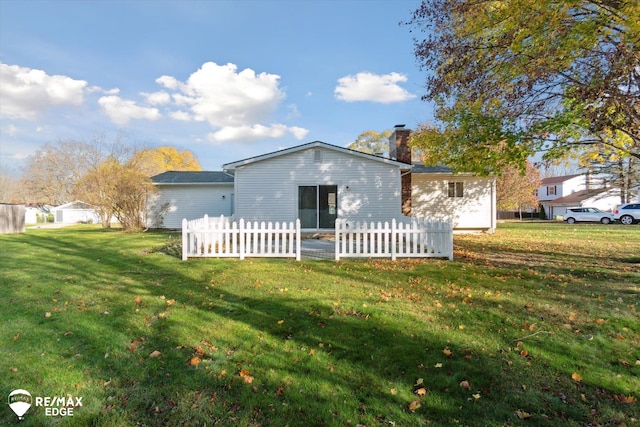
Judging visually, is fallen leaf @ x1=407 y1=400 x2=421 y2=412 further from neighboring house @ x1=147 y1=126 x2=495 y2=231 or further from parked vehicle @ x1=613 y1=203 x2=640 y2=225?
parked vehicle @ x1=613 y1=203 x2=640 y2=225

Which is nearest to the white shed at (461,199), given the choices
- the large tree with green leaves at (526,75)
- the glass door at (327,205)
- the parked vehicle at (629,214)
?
the glass door at (327,205)

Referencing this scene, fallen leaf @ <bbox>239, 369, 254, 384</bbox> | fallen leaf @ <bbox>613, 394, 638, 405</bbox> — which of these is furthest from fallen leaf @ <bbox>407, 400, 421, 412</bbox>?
fallen leaf @ <bbox>613, 394, 638, 405</bbox>

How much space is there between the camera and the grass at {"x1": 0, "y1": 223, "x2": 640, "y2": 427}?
263 centimetres

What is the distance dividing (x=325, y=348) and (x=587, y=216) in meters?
34.1

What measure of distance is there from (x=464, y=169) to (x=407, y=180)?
686 centimetres

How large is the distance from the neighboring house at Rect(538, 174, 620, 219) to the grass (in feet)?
132

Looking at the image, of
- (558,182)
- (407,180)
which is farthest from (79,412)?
(558,182)

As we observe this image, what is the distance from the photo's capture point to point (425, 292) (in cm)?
573

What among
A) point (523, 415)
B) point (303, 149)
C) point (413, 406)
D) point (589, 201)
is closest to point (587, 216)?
point (589, 201)

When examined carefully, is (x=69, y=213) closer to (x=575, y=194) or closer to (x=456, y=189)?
(x=456, y=189)

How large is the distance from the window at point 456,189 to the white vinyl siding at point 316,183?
15.3ft

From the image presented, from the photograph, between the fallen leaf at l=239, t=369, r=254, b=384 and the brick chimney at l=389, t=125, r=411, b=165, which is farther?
the brick chimney at l=389, t=125, r=411, b=165

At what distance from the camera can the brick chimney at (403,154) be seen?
16000 mm

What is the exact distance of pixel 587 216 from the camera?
29.2 m
